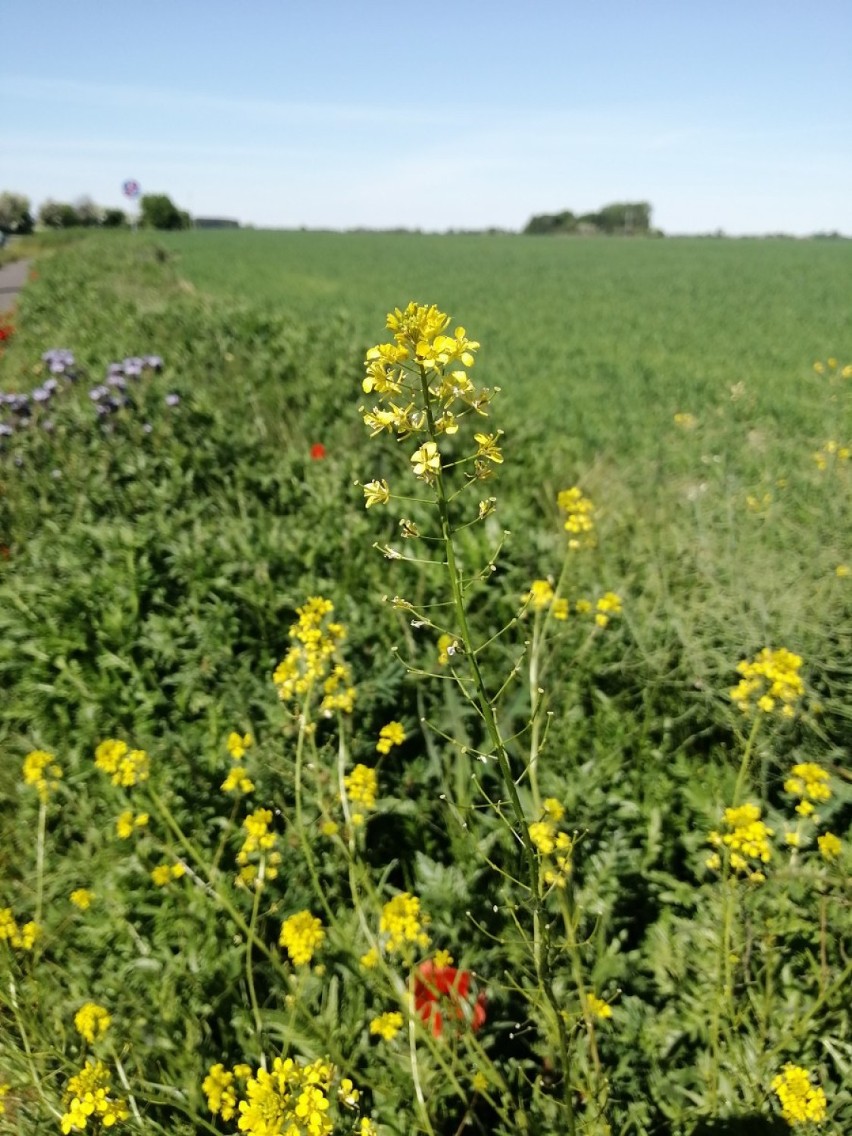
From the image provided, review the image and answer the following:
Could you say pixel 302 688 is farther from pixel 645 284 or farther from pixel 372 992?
pixel 645 284

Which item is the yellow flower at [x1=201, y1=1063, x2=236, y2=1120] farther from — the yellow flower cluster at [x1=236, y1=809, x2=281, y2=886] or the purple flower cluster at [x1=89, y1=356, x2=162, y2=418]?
the purple flower cluster at [x1=89, y1=356, x2=162, y2=418]

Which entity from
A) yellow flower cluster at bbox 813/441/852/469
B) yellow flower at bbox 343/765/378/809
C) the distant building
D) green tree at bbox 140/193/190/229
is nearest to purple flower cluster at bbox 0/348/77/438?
yellow flower at bbox 343/765/378/809

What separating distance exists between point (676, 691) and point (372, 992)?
1569 millimetres

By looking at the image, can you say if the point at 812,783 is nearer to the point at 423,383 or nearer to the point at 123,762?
the point at 423,383

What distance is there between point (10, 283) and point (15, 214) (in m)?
51.6

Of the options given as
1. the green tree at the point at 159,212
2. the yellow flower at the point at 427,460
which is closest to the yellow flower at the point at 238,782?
the yellow flower at the point at 427,460

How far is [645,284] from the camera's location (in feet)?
87.2

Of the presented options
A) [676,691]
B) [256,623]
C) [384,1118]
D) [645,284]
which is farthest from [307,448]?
[645,284]

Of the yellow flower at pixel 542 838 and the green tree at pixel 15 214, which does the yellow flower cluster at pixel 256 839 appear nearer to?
the yellow flower at pixel 542 838

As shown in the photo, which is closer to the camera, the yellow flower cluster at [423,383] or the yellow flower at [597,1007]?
the yellow flower cluster at [423,383]

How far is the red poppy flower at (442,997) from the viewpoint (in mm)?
1698

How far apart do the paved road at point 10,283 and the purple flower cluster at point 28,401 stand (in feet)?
50.6

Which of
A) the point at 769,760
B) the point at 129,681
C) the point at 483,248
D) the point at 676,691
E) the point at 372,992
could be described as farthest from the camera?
the point at 483,248

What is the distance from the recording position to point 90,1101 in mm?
1421
